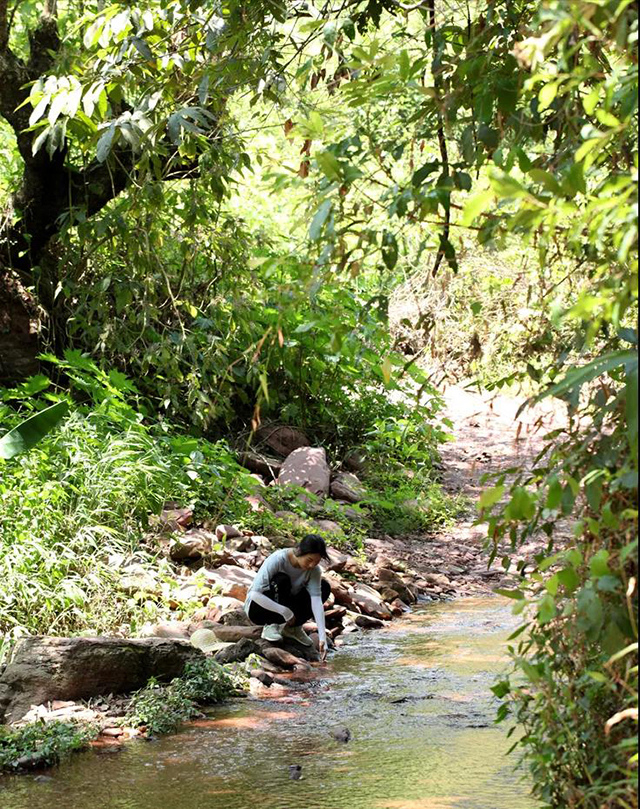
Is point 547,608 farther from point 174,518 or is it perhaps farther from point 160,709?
point 174,518

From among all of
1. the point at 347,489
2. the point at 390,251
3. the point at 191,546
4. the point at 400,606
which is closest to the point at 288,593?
the point at 191,546

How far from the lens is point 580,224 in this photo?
2543mm

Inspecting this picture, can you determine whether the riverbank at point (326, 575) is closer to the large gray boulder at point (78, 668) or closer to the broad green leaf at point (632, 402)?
the large gray boulder at point (78, 668)

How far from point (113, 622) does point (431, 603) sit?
12.1 feet

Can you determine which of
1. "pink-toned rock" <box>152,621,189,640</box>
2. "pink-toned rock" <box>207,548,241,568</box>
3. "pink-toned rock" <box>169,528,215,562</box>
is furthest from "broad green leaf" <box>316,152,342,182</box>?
"pink-toned rock" <box>207,548,241,568</box>

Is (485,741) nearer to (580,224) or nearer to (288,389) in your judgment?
(580,224)

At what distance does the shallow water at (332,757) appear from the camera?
4828mm

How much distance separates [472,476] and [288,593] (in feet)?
11.2

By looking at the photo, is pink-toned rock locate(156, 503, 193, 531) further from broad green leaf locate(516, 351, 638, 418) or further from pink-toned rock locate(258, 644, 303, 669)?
broad green leaf locate(516, 351, 638, 418)

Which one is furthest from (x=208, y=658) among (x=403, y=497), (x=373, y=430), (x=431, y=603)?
(x=373, y=430)

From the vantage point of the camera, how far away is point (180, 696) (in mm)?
6211

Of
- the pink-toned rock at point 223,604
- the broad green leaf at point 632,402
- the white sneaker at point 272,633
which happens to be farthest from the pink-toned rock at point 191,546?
the broad green leaf at point 632,402

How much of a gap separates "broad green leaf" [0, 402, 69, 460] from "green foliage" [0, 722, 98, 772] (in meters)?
1.74

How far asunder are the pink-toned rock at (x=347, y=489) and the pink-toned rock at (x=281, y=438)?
614mm
